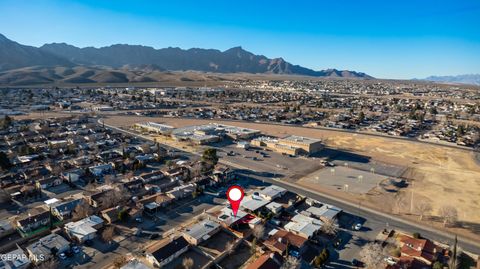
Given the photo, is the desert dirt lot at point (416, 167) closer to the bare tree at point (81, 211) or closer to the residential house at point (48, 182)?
the bare tree at point (81, 211)

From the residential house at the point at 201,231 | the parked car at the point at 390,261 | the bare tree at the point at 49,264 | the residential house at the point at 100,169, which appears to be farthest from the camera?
the residential house at the point at 100,169

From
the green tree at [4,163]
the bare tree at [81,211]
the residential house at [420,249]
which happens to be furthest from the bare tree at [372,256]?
the green tree at [4,163]

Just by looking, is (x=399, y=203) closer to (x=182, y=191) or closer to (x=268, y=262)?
(x=268, y=262)

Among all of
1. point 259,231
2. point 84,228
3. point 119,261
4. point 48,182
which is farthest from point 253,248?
point 48,182

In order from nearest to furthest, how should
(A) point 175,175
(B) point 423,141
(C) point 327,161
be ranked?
(A) point 175,175 < (C) point 327,161 < (B) point 423,141

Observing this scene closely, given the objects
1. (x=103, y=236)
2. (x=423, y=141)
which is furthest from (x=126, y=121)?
(x=423, y=141)

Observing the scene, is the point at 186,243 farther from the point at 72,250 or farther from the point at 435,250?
the point at 435,250

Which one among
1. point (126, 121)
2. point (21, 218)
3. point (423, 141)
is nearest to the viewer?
point (21, 218)
